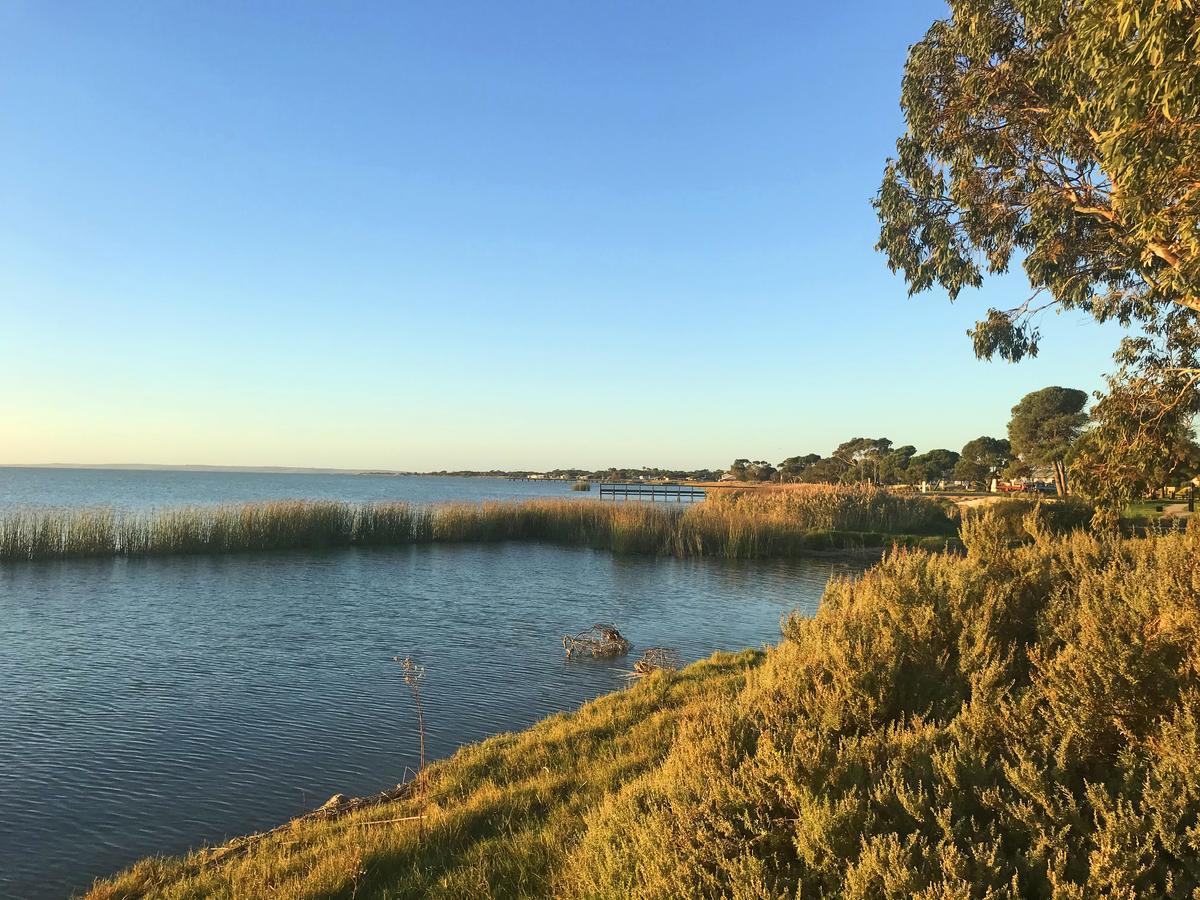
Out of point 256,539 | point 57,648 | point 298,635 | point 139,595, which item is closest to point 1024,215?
point 298,635

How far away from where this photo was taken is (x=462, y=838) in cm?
455

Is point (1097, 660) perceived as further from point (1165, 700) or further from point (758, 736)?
point (758, 736)

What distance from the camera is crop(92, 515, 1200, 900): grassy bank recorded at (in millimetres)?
2490

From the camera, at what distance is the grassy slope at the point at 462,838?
3.93 metres

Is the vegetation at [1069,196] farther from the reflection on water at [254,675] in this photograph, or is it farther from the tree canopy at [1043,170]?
the reflection on water at [254,675]

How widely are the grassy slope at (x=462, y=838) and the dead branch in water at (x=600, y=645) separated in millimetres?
4709

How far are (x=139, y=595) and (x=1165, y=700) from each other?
61.4 ft

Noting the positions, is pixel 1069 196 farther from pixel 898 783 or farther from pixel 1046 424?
pixel 1046 424

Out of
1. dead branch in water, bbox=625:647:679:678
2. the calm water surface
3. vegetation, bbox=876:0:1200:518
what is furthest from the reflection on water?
the calm water surface

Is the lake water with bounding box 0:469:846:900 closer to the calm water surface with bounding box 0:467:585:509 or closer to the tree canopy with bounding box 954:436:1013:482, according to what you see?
the calm water surface with bounding box 0:467:585:509

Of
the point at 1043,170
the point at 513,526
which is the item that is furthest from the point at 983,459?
the point at 1043,170

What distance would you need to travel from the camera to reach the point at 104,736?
7812 mm

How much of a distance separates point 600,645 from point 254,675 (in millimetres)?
5180

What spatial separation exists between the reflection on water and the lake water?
3 centimetres
